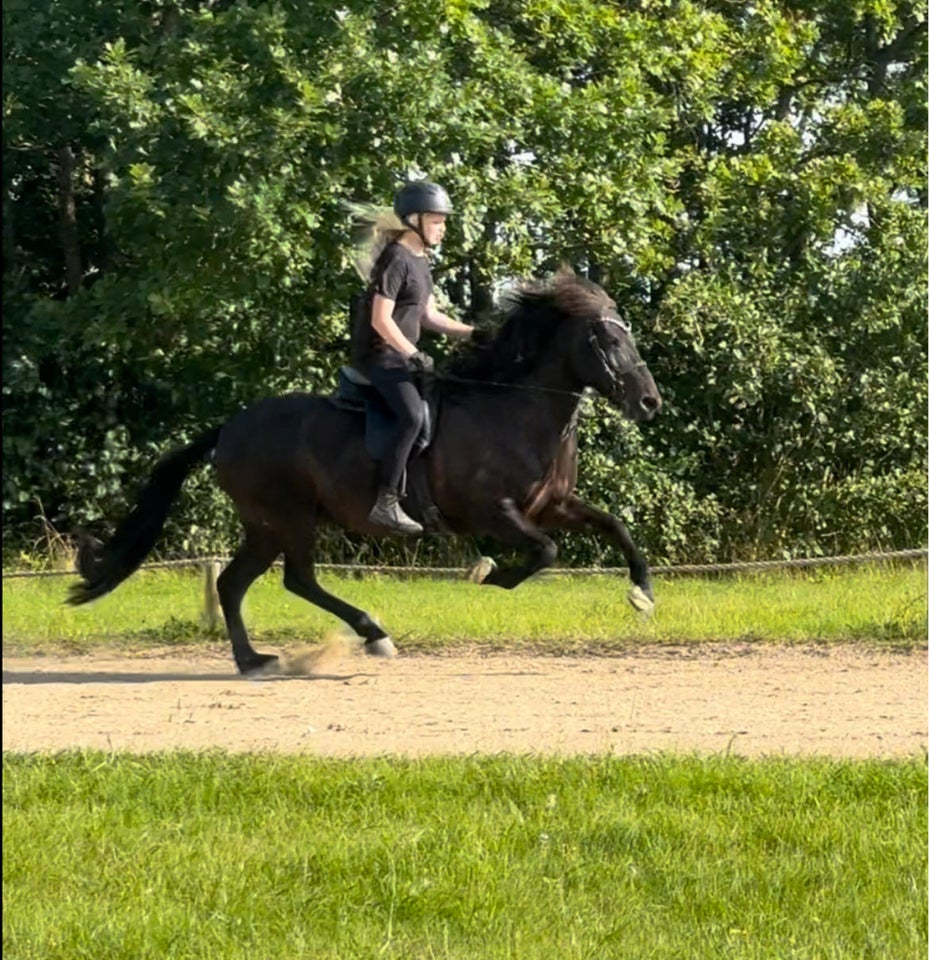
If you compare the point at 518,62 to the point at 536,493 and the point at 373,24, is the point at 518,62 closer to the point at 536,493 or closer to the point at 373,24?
the point at 373,24

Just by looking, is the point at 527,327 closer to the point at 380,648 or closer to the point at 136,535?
the point at 380,648

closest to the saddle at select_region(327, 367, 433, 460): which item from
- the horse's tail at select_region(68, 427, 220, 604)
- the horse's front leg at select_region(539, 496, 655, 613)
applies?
the horse's front leg at select_region(539, 496, 655, 613)

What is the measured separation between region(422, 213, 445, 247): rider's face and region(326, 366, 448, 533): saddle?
2.97 feet

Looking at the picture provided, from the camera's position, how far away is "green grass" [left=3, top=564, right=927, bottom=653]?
1346 centimetres

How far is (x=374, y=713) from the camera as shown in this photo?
9.80 meters

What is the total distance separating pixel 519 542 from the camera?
458 inches

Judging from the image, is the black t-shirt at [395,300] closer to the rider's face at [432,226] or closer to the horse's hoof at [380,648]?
the rider's face at [432,226]

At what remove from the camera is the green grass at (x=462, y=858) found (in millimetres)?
5703

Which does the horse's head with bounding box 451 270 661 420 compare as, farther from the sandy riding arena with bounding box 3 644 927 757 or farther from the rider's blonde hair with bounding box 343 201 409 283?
the sandy riding arena with bounding box 3 644 927 757

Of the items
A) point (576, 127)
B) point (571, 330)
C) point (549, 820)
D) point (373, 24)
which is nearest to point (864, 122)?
point (576, 127)

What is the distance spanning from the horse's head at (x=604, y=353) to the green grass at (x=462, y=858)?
3.75 meters

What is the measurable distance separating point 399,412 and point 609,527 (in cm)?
140

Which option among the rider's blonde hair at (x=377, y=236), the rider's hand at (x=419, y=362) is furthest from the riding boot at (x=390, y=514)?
the rider's blonde hair at (x=377, y=236)

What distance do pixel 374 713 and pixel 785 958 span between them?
14.7ft
